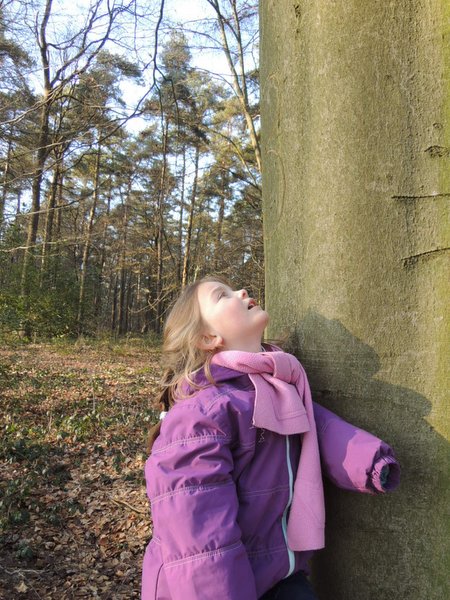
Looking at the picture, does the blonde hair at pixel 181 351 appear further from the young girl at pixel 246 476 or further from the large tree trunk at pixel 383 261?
the large tree trunk at pixel 383 261

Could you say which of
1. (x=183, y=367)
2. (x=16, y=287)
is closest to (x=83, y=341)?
(x=16, y=287)

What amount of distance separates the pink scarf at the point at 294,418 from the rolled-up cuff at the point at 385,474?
18cm

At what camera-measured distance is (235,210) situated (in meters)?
22.0

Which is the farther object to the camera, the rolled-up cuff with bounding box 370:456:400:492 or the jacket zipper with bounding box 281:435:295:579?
the jacket zipper with bounding box 281:435:295:579

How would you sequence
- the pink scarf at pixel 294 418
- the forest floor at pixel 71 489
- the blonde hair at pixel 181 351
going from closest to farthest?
A: 1. the pink scarf at pixel 294 418
2. the blonde hair at pixel 181 351
3. the forest floor at pixel 71 489

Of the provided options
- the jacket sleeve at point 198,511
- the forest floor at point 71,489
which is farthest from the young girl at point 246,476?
the forest floor at point 71,489

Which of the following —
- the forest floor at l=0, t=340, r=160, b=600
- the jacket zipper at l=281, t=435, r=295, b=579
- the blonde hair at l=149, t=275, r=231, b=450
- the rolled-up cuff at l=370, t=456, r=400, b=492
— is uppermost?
the blonde hair at l=149, t=275, r=231, b=450

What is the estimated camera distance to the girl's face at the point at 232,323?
1.53m

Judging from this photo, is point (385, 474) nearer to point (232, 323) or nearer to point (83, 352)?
point (232, 323)

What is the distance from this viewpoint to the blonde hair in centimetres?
153

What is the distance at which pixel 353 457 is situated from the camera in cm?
125

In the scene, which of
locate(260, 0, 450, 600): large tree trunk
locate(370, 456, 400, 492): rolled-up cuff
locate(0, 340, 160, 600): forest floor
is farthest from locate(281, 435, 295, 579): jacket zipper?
locate(0, 340, 160, 600): forest floor

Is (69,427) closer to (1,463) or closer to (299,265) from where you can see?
(1,463)

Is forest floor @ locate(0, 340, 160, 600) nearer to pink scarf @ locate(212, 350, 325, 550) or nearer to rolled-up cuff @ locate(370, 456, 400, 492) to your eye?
pink scarf @ locate(212, 350, 325, 550)
